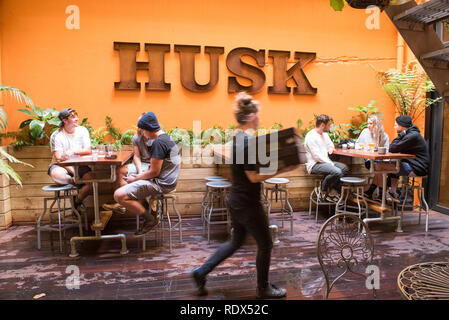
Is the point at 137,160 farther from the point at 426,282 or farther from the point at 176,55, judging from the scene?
the point at 426,282

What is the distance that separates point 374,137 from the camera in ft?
16.8

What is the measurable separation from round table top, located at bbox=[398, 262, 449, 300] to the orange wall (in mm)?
4301

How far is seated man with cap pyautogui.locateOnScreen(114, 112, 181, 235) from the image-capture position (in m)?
3.45

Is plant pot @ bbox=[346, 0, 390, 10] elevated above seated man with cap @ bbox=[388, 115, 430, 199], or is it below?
above

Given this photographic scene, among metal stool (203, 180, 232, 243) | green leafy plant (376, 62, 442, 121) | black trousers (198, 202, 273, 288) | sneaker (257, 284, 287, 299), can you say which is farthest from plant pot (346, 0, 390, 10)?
green leafy plant (376, 62, 442, 121)

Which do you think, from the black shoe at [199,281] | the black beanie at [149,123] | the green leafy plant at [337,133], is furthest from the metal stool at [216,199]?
the green leafy plant at [337,133]

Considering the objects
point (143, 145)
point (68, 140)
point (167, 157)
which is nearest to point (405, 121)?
point (167, 157)

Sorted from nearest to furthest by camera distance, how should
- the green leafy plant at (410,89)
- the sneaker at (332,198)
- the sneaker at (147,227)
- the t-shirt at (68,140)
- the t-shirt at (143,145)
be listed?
1. the sneaker at (147,227)
2. the t-shirt at (68,140)
3. the t-shirt at (143,145)
4. the sneaker at (332,198)
5. the green leafy plant at (410,89)

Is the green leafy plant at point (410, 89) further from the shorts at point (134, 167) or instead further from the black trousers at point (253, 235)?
the black trousers at point (253, 235)

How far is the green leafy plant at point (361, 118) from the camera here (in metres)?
5.87

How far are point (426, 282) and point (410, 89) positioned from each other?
478 centimetres

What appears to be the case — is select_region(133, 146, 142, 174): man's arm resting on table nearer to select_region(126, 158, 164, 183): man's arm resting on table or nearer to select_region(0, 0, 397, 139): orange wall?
select_region(126, 158, 164, 183): man's arm resting on table

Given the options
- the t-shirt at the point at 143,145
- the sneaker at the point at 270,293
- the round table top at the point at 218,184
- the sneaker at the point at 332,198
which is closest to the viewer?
the sneaker at the point at 270,293

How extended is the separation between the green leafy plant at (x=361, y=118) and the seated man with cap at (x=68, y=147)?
4395 mm
